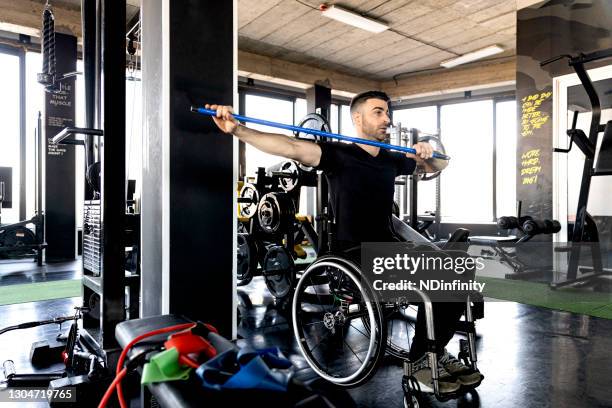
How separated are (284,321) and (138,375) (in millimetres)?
1295

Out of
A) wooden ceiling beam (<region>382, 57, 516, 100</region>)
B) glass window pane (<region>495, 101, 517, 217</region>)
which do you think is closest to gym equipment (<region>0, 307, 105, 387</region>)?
wooden ceiling beam (<region>382, 57, 516, 100</region>)

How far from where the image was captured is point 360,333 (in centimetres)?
276

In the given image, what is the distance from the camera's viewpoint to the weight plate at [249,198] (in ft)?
12.7

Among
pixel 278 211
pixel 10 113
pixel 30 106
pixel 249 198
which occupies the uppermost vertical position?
pixel 30 106

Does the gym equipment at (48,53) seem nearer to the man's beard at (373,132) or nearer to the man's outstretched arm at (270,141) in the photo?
the man's outstretched arm at (270,141)

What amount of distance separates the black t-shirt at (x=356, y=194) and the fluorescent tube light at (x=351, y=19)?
3989 mm

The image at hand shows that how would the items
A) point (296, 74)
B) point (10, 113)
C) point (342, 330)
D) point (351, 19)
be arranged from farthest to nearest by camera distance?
1. point (296, 74)
2. point (10, 113)
3. point (351, 19)
4. point (342, 330)

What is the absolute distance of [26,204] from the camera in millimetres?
6207

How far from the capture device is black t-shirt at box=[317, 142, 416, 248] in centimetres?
201

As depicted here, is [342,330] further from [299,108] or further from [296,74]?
[299,108]

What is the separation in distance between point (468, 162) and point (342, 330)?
22.2ft

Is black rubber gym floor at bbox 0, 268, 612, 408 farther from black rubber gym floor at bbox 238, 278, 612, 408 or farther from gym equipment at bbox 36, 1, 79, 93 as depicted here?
gym equipment at bbox 36, 1, 79, 93

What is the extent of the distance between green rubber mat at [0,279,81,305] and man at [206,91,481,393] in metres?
2.87

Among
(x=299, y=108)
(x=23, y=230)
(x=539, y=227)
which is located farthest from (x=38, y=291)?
(x=299, y=108)
